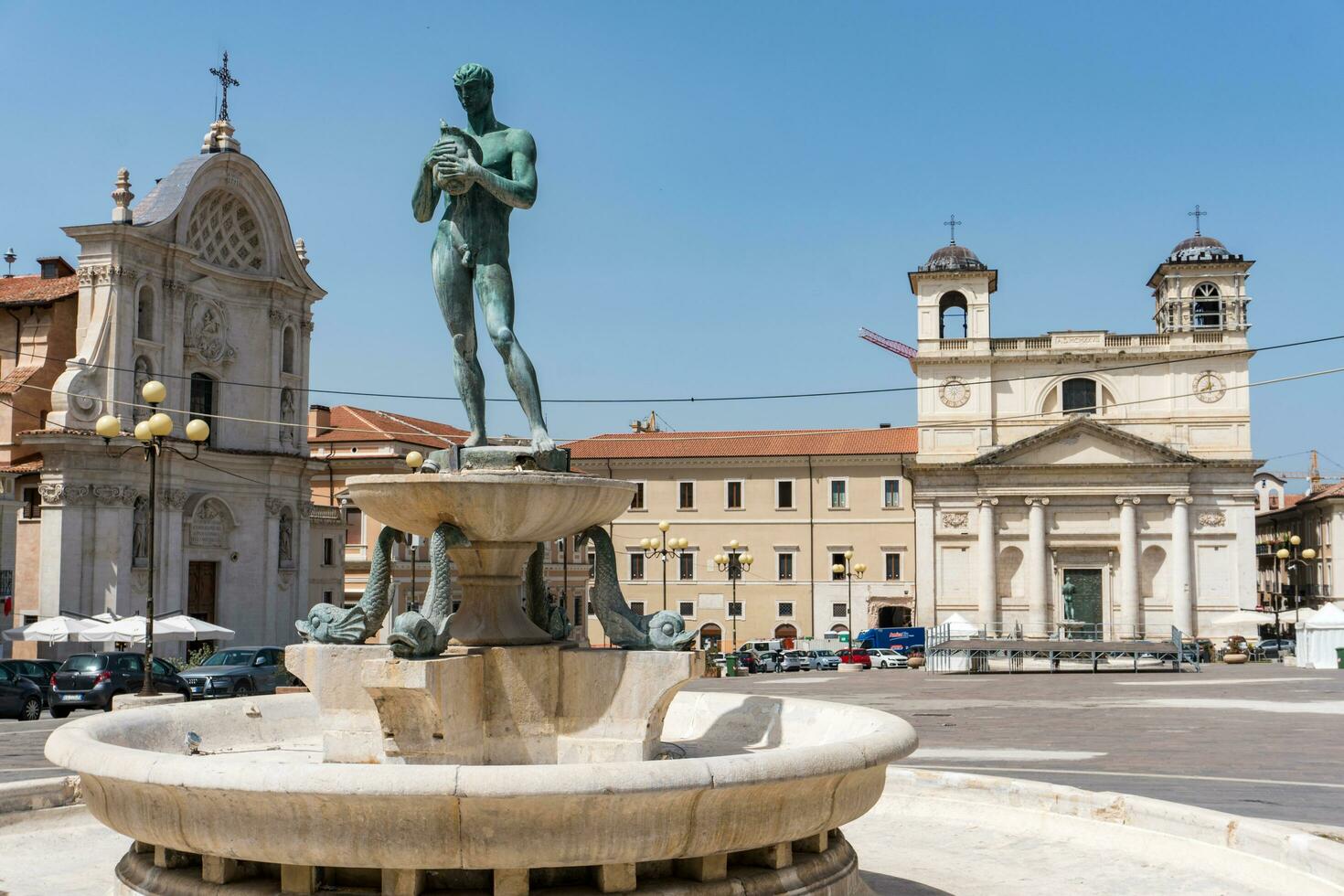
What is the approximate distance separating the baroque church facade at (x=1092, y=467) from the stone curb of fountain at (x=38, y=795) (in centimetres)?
5320

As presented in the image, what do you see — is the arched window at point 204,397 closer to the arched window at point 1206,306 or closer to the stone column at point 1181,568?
the stone column at point 1181,568

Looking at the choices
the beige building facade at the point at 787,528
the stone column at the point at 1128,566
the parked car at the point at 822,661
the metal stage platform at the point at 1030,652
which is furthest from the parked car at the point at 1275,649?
the beige building facade at the point at 787,528

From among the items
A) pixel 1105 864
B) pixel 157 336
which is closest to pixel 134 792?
pixel 1105 864

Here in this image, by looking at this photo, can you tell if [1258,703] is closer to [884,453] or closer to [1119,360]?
[1119,360]

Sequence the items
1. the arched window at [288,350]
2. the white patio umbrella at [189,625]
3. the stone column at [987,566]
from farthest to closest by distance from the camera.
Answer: the stone column at [987,566], the arched window at [288,350], the white patio umbrella at [189,625]

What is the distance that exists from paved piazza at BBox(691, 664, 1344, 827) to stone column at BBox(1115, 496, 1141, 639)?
2163cm

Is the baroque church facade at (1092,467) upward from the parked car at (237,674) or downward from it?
upward

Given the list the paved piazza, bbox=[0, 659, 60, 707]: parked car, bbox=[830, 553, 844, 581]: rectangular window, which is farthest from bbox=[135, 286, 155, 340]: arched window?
bbox=[830, 553, 844, 581]: rectangular window

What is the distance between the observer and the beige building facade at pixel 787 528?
6619cm

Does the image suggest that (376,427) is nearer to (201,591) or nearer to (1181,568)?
(201,591)

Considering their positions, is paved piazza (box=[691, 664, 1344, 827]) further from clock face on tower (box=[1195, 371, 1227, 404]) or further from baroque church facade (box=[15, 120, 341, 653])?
clock face on tower (box=[1195, 371, 1227, 404])

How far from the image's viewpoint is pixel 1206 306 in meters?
59.8

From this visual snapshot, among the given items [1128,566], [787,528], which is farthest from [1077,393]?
[787,528]

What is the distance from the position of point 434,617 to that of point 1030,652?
37.2 m
